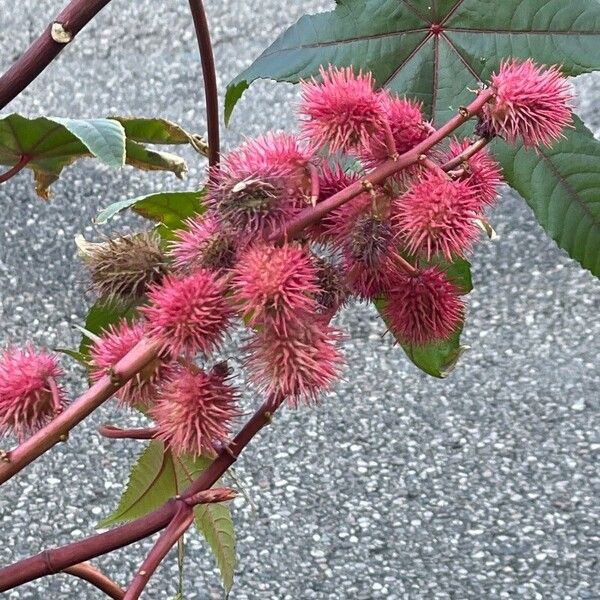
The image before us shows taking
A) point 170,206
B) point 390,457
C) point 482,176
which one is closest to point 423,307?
point 482,176

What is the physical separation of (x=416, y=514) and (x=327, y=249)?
1.15m

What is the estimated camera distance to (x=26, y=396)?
0.26 meters

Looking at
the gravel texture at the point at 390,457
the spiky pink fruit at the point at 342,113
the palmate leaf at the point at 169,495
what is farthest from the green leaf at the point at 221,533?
the gravel texture at the point at 390,457

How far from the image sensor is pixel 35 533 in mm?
1346

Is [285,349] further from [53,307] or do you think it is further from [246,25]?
[246,25]

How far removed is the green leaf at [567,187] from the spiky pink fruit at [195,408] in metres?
0.16

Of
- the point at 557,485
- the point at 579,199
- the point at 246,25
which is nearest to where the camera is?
the point at 579,199

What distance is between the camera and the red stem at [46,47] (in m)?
0.31

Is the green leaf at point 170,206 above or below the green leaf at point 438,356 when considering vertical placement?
below

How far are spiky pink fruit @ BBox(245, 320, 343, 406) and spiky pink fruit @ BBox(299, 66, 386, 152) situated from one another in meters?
0.05

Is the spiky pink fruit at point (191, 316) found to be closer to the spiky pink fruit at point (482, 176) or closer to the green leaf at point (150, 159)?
the spiky pink fruit at point (482, 176)

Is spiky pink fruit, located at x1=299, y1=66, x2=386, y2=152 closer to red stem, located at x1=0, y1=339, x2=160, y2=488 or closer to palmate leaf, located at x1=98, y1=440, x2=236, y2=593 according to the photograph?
red stem, located at x1=0, y1=339, x2=160, y2=488

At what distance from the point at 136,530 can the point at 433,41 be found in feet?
0.74

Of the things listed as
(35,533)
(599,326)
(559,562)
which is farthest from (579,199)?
(599,326)
